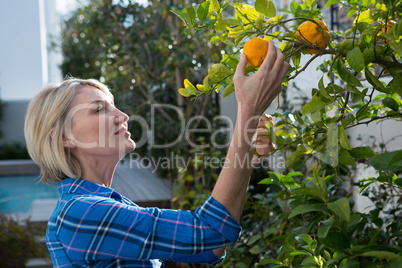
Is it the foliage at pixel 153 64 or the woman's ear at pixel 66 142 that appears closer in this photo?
the woman's ear at pixel 66 142

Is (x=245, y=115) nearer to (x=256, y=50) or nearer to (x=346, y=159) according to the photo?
(x=256, y=50)

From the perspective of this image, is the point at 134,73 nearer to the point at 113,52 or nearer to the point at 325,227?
the point at 113,52

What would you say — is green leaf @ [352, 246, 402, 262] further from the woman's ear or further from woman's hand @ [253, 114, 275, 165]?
the woman's ear

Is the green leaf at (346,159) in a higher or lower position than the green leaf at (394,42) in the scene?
lower

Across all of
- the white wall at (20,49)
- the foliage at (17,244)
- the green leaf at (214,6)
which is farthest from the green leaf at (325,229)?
the white wall at (20,49)

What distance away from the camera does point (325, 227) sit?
0.88m

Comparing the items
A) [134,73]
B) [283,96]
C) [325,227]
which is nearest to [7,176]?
[134,73]

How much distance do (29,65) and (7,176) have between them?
235 inches

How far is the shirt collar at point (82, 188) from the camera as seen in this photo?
3.90 ft

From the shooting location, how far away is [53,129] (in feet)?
4.15

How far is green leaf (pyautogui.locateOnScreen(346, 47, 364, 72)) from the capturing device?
32.1 inches

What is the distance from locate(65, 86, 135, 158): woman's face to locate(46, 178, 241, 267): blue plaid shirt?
21cm

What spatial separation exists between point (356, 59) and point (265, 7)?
0.21 meters

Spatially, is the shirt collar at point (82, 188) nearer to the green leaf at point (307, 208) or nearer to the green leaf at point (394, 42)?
the green leaf at point (307, 208)
